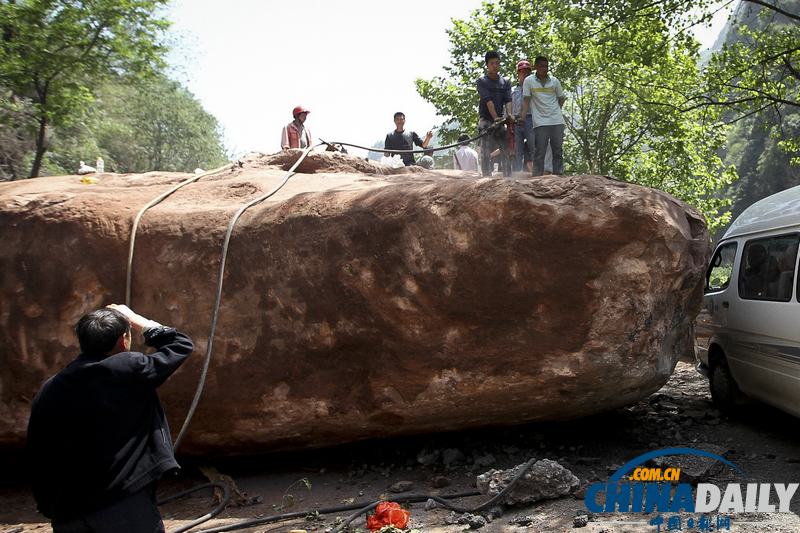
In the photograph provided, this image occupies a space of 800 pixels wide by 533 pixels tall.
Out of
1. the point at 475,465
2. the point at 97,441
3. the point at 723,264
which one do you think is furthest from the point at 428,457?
the point at 723,264

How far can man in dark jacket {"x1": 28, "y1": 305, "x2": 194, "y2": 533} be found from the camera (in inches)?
104

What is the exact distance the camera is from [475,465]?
4.93 metres

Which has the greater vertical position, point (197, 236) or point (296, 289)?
point (197, 236)

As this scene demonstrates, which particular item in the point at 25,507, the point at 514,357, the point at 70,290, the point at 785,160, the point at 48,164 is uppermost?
the point at 785,160

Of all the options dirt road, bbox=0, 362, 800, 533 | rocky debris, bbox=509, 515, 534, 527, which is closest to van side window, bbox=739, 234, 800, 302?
dirt road, bbox=0, 362, 800, 533

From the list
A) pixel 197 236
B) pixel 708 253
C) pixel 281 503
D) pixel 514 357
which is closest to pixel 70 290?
pixel 197 236

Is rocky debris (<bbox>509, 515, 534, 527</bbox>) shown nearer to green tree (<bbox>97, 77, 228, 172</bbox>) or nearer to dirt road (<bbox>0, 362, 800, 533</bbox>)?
dirt road (<bbox>0, 362, 800, 533</bbox>)

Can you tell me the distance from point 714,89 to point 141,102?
22723 mm

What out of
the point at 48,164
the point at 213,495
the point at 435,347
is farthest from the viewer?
the point at 48,164

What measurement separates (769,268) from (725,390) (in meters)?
1.33

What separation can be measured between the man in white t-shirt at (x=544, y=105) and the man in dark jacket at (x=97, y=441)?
5.38 meters

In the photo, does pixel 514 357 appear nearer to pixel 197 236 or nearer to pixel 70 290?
pixel 197 236

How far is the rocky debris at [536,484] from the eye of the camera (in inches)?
162

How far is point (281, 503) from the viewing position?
465 centimetres
